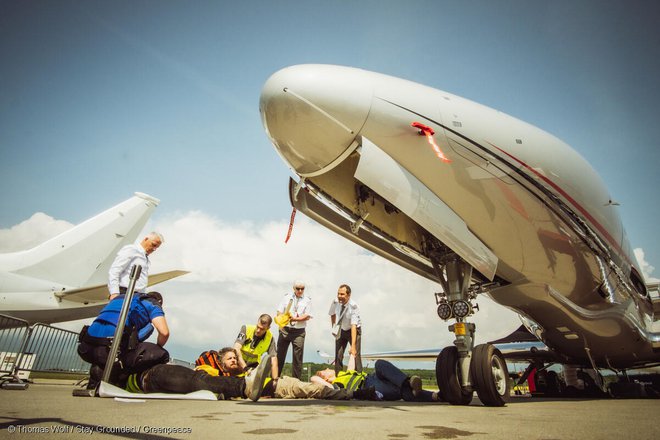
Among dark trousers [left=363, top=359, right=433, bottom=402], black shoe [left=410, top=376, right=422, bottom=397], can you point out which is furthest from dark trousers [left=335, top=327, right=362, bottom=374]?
black shoe [left=410, top=376, right=422, bottom=397]

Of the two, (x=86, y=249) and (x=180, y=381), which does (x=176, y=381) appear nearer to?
(x=180, y=381)

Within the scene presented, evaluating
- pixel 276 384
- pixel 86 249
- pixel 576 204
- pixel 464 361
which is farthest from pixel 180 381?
pixel 86 249

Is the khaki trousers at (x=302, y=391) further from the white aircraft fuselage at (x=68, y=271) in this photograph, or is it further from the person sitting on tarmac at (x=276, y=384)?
the white aircraft fuselage at (x=68, y=271)

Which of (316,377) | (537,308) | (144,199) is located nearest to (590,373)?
(537,308)

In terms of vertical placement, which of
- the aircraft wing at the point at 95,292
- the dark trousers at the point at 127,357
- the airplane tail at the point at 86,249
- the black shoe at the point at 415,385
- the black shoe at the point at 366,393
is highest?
the airplane tail at the point at 86,249

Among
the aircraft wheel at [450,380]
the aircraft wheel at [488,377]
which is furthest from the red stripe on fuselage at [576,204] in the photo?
the aircraft wheel at [450,380]

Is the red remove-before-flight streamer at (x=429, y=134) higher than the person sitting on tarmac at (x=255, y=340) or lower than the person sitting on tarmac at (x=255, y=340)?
higher

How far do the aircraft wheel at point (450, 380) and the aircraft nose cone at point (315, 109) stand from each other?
9.46 ft

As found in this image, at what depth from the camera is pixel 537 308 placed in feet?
20.3

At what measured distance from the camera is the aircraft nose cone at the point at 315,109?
3.94 metres

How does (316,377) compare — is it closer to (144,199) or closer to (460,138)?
(460,138)

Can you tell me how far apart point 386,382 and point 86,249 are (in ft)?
36.9

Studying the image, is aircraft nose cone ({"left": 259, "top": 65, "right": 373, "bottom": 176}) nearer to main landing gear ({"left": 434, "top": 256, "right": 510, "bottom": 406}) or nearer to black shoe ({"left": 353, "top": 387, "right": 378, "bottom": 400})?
main landing gear ({"left": 434, "top": 256, "right": 510, "bottom": 406})

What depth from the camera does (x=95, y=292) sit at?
11258 millimetres
